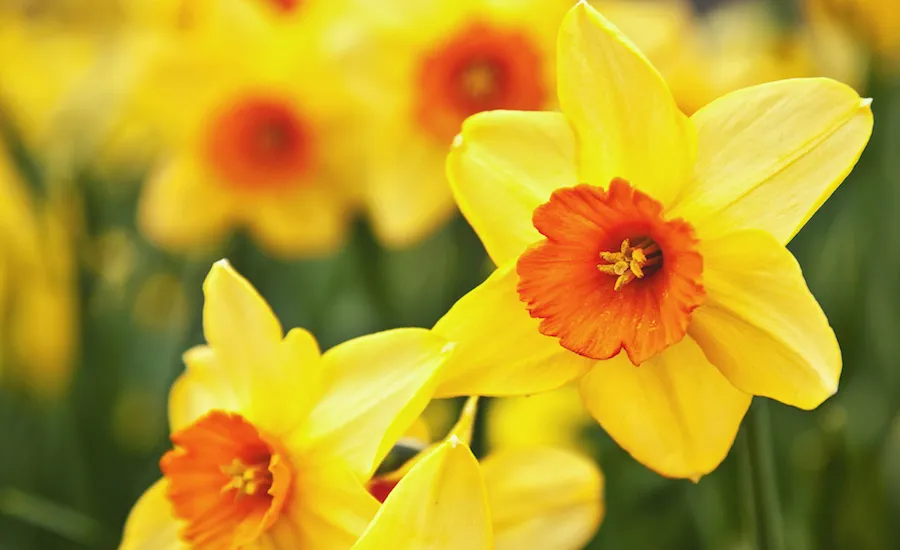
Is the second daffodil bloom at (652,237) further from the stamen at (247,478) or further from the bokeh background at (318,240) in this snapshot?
the bokeh background at (318,240)

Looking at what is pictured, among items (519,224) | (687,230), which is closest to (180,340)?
(519,224)

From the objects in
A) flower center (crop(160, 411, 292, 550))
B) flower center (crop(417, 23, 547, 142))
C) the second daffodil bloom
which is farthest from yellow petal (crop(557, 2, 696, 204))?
flower center (crop(417, 23, 547, 142))

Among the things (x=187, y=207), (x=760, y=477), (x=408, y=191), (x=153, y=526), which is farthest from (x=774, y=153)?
(x=187, y=207)

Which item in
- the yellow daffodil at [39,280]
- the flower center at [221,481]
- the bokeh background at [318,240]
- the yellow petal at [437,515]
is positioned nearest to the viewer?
the yellow petal at [437,515]

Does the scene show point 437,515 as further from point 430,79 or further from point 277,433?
point 430,79

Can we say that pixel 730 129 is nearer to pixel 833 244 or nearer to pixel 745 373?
pixel 745 373

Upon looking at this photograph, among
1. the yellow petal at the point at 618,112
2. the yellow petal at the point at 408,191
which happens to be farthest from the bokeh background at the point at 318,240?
the yellow petal at the point at 618,112
